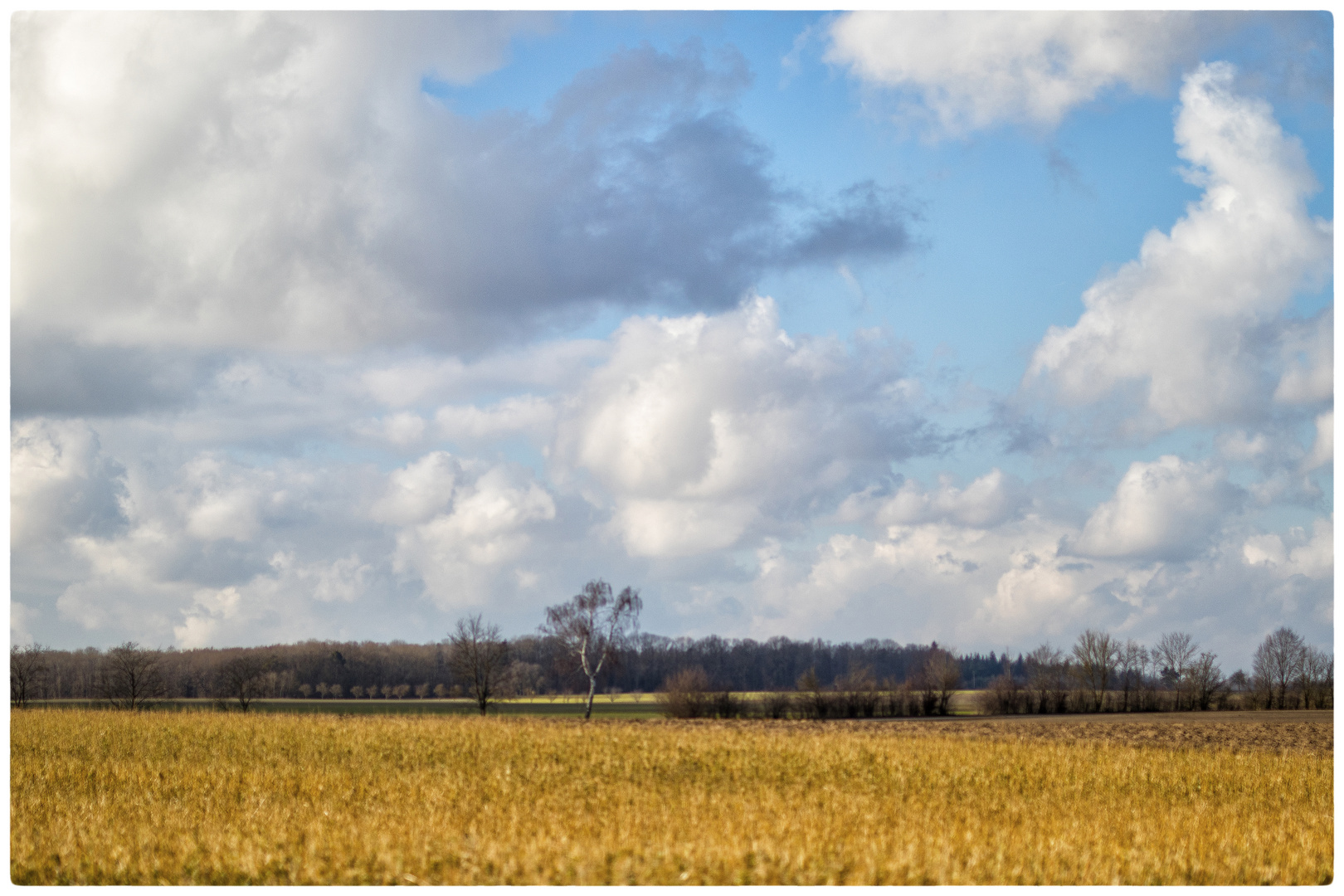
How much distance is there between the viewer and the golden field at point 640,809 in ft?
38.5

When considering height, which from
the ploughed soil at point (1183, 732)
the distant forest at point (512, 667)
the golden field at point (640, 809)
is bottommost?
the distant forest at point (512, 667)

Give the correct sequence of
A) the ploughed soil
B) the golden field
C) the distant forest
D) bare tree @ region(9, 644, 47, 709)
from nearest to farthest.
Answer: the golden field, the ploughed soil, bare tree @ region(9, 644, 47, 709), the distant forest

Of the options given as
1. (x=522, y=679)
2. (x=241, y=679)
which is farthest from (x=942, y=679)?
(x=241, y=679)

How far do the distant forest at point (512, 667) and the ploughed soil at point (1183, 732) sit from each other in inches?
1033

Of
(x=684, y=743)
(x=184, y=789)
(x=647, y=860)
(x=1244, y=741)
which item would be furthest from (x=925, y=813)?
(x=1244, y=741)

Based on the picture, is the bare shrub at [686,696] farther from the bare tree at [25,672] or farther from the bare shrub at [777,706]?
the bare tree at [25,672]

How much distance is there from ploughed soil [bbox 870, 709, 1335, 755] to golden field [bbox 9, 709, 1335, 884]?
1018 cm

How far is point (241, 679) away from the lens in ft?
277

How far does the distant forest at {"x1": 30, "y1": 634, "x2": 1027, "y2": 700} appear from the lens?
93.2 meters

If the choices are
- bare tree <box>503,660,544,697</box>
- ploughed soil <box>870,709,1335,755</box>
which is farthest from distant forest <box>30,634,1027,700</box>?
ploughed soil <box>870,709,1335,755</box>

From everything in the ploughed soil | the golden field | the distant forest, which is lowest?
the distant forest

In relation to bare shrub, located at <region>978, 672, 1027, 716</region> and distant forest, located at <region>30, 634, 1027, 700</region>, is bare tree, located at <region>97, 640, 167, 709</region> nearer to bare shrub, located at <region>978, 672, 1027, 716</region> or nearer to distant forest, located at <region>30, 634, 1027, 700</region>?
distant forest, located at <region>30, 634, 1027, 700</region>

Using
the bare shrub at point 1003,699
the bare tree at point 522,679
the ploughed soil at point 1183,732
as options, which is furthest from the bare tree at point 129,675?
the bare shrub at point 1003,699

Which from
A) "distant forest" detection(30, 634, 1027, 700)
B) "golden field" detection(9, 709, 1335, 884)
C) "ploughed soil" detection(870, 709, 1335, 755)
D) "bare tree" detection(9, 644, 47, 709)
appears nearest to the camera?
"golden field" detection(9, 709, 1335, 884)
